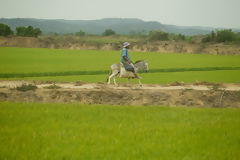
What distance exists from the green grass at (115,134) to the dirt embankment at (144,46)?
43.3 metres

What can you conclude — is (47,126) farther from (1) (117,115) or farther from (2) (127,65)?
(2) (127,65)

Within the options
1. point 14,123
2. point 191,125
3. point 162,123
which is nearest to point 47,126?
point 14,123

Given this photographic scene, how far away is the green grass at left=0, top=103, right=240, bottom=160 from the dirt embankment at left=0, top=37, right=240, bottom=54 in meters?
43.3

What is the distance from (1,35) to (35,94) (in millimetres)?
49868

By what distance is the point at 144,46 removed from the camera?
55.3m

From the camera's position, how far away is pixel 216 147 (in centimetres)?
637

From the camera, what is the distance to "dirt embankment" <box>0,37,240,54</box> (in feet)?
166

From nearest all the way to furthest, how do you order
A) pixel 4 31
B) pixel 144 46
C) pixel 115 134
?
pixel 115 134, pixel 144 46, pixel 4 31

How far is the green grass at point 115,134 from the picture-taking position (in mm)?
5859

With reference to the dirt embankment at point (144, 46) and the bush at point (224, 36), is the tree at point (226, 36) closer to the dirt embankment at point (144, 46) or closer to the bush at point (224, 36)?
the bush at point (224, 36)

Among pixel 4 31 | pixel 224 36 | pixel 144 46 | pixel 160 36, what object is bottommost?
pixel 144 46

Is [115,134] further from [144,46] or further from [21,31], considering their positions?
[21,31]

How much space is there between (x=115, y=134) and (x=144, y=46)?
49.1 m

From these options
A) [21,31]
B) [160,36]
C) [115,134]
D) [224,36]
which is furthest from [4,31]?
[115,134]
